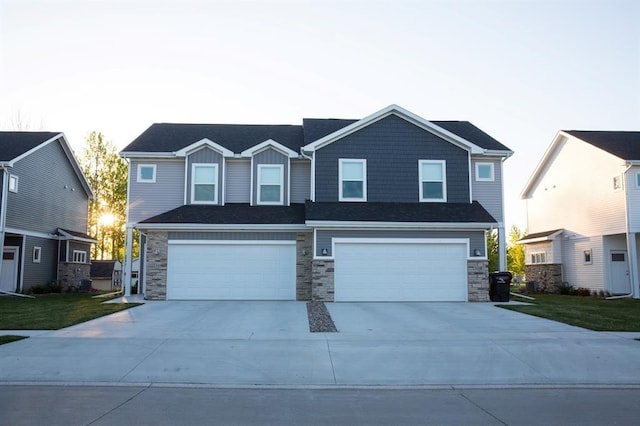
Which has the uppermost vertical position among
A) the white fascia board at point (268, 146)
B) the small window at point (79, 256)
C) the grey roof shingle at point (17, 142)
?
the grey roof shingle at point (17, 142)

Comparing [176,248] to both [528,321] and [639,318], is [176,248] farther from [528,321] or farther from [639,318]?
[639,318]

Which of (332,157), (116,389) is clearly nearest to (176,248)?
(332,157)

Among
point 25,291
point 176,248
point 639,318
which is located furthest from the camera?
point 25,291

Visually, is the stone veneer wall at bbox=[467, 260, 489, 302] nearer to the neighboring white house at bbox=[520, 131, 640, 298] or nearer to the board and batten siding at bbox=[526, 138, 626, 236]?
the neighboring white house at bbox=[520, 131, 640, 298]

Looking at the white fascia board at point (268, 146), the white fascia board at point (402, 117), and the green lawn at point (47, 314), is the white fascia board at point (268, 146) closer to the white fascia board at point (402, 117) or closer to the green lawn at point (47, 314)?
the white fascia board at point (402, 117)

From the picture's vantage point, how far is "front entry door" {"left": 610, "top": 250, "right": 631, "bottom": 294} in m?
24.5

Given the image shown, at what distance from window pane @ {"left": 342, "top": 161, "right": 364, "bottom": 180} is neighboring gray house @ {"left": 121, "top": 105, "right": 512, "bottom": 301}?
1.5 inches

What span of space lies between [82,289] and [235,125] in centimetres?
1202

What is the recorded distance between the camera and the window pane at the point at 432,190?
67.1ft

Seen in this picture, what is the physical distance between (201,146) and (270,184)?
123 inches

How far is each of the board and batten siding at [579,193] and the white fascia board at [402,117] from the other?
304 inches

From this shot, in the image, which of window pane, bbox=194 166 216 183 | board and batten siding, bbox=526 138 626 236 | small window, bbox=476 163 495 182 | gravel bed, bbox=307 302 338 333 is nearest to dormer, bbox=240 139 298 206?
window pane, bbox=194 166 216 183

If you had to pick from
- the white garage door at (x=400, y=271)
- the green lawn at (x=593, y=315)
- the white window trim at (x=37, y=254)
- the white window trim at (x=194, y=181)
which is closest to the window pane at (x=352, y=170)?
the white garage door at (x=400, y=271)

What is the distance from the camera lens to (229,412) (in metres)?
6.77
